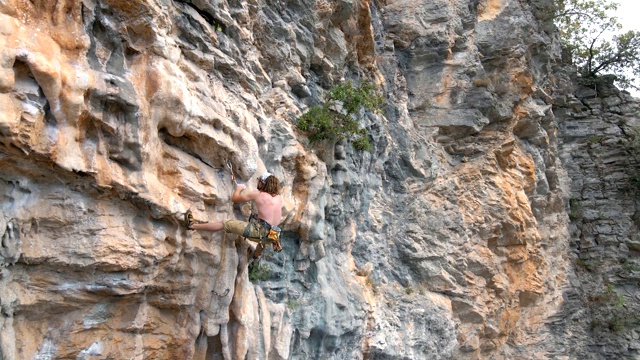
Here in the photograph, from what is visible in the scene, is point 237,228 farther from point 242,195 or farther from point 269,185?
point 269,185

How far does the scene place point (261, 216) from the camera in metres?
5.22

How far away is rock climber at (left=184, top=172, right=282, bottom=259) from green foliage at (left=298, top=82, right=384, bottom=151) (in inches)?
79.0

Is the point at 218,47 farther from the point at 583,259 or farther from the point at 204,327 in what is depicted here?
the point at 583,259

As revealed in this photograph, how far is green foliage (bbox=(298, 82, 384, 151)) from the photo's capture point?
23.4 ft

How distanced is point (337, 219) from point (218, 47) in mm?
3204

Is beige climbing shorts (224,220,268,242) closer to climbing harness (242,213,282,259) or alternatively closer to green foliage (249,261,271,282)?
climbing harness (242,213,282,259)

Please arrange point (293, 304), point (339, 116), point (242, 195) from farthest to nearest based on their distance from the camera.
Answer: point (339, 116) → point (293, 304) → point (242, 195)

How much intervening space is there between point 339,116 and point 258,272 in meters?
2.67

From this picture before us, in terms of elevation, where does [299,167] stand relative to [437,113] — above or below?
below

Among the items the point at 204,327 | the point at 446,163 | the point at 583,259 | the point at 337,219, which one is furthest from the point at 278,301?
the point at 583,259

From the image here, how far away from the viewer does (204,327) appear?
5.05 m

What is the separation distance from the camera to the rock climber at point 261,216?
A: 5016 millimetres

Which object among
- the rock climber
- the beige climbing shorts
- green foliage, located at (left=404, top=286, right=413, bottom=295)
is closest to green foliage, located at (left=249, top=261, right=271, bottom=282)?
the rock climber

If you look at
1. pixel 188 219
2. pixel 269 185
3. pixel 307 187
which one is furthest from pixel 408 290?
pixel 188 219
